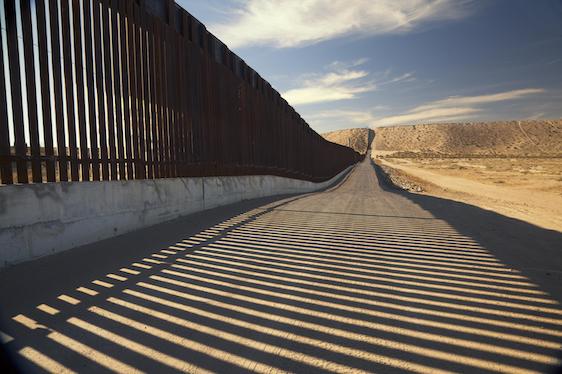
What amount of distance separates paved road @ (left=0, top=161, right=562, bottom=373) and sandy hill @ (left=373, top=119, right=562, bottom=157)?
142112 mm

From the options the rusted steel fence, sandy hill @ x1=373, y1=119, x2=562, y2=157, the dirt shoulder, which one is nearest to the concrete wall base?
the rusted steel fence

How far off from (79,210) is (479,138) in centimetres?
18471

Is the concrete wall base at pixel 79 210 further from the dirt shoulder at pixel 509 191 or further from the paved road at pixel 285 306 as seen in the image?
the dirt shoulder at pixel 509 191

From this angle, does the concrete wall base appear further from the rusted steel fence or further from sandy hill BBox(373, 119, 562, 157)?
sandy hill BBox(373, 119, 562, 157)

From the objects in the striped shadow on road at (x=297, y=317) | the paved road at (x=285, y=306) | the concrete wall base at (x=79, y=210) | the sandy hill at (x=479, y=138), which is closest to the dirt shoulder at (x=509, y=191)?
the paved road at (x=285, y=306)

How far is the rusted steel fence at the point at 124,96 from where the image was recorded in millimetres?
4043

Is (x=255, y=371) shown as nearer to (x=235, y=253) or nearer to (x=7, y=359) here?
(x=7, y=359)

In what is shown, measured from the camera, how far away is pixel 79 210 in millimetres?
4527

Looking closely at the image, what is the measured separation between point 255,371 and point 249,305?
0.98 metres

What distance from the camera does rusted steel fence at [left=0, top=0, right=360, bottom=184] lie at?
4043mm

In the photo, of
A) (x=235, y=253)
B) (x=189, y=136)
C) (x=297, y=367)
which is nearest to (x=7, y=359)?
(x=297, y=367)

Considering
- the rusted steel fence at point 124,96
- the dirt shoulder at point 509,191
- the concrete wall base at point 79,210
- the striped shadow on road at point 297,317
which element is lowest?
the dirt shoulder at point 509,191

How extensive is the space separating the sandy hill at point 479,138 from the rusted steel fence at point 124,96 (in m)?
139

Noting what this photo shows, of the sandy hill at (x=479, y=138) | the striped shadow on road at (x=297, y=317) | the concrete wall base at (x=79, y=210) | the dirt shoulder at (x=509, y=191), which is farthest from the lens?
the sandy hill at (x=479, y=138)
